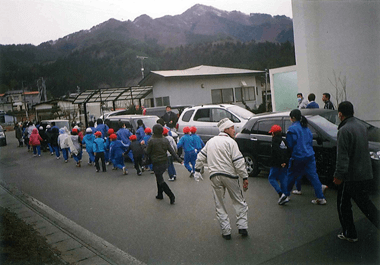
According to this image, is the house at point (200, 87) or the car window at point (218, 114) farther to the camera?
the house at point (200, 87)

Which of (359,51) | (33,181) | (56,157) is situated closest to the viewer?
(33,181)

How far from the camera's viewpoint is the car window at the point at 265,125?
331 inches

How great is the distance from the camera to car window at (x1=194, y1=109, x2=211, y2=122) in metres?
13.2

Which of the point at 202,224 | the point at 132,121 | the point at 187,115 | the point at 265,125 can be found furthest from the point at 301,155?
the point at 132,121

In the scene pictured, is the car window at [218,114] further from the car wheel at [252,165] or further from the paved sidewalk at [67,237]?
the paved sidewalk at [67,237]

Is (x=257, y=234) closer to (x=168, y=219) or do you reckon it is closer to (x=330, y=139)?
A: (x=168, y=219)

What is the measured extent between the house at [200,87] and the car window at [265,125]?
60.3ft

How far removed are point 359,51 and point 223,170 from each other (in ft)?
34.4

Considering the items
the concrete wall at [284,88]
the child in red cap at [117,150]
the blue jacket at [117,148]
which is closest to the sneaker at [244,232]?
the child in red cap at [117,150]

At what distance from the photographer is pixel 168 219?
21.0 ft

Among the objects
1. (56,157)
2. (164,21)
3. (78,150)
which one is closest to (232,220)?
(78,150)

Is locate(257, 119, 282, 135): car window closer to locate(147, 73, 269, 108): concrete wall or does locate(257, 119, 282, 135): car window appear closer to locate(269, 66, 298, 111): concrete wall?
locate(269, 66, 298, 111): concrete wall

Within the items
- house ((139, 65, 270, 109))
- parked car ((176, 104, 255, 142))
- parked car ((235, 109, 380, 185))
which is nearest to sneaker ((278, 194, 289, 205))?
parked car ((235, 109, 380, 185))

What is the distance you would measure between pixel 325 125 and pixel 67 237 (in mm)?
5745
